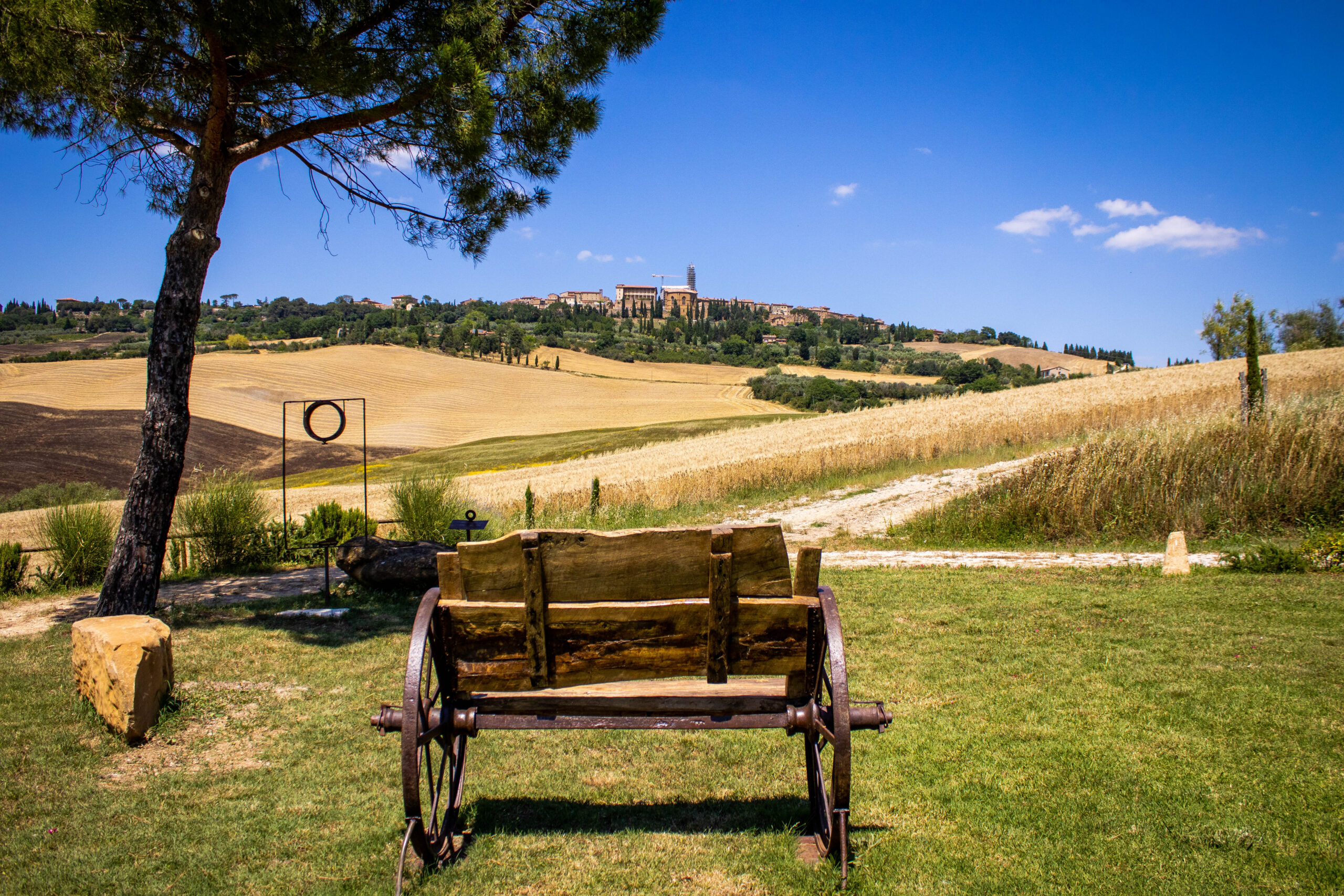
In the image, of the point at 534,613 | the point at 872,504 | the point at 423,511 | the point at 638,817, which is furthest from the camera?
the point at 872,504

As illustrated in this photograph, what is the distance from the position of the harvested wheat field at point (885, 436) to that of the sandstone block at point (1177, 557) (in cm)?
1088

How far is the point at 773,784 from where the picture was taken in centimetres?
434

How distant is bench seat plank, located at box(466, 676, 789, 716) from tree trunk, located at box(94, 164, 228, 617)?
6009 mm

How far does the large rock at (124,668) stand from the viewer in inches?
193

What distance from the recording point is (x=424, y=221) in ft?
32.1

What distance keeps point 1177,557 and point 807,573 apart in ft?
25.7

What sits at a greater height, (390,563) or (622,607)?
(622,607)

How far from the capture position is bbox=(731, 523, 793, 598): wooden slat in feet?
10.6

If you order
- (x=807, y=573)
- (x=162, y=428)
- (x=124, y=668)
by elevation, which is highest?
(x=162, y=428)

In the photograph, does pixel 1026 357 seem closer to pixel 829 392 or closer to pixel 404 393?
pixel 829 392

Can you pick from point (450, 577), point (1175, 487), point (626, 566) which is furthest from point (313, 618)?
point (1175, 487)

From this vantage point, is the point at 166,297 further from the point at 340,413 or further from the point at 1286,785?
the point at 1286,785

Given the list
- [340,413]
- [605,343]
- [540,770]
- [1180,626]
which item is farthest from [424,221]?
[605,343]

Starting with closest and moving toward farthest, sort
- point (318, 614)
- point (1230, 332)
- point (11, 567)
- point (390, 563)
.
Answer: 1. point (318, 614)
2. point (390, 563)
3. point (11, 567)
4. point (1230, 332)
